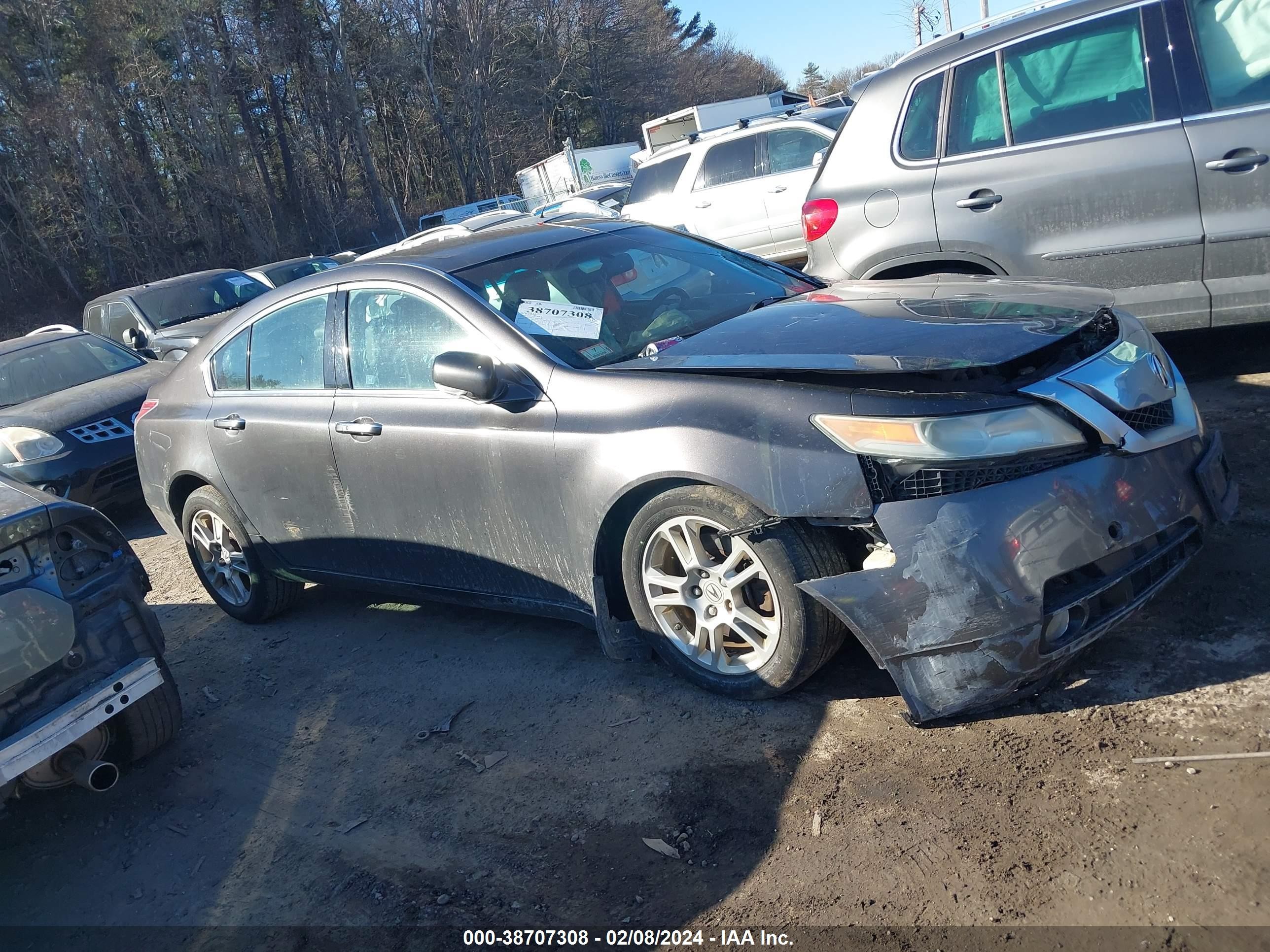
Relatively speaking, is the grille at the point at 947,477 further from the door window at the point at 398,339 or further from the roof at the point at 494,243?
the roof at the point at 494,243

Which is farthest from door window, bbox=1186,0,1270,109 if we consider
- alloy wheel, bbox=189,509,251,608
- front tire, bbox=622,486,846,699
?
alloy wheel, bbox=189,509,251,608

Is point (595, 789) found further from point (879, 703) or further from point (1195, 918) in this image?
point (1195, 918)

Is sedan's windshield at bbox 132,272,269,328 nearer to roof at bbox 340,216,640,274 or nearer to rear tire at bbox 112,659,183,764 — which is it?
roof at bbox 340,216,640,274

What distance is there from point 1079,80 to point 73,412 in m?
7.86

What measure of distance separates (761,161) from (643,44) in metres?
45.1

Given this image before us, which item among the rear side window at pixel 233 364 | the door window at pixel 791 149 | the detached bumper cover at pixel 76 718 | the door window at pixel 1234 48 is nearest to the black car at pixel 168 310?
the door window at pixel 791 149

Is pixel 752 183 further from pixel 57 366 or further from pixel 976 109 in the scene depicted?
pixel 57 366

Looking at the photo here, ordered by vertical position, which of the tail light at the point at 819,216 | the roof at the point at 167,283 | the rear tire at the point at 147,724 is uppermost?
the roof at the point at 167,283

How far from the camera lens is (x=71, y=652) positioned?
357 centimetres

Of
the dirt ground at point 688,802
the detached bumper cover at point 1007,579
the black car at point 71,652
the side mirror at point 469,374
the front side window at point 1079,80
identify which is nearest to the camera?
the dirt ground at point 688,802

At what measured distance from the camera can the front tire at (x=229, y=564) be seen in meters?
5.16

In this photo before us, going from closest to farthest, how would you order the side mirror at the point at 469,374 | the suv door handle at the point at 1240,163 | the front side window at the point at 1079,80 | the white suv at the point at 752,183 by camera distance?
the side mirror at the point at 469,374 → the suv door handle at the point at 1240,163 → the front side window at the point at 1079,80 → the white suv at the point at 752,183

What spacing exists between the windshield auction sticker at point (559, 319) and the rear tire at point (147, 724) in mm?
1998

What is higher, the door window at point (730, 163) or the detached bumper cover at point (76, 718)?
the door window at point (730, 163)
